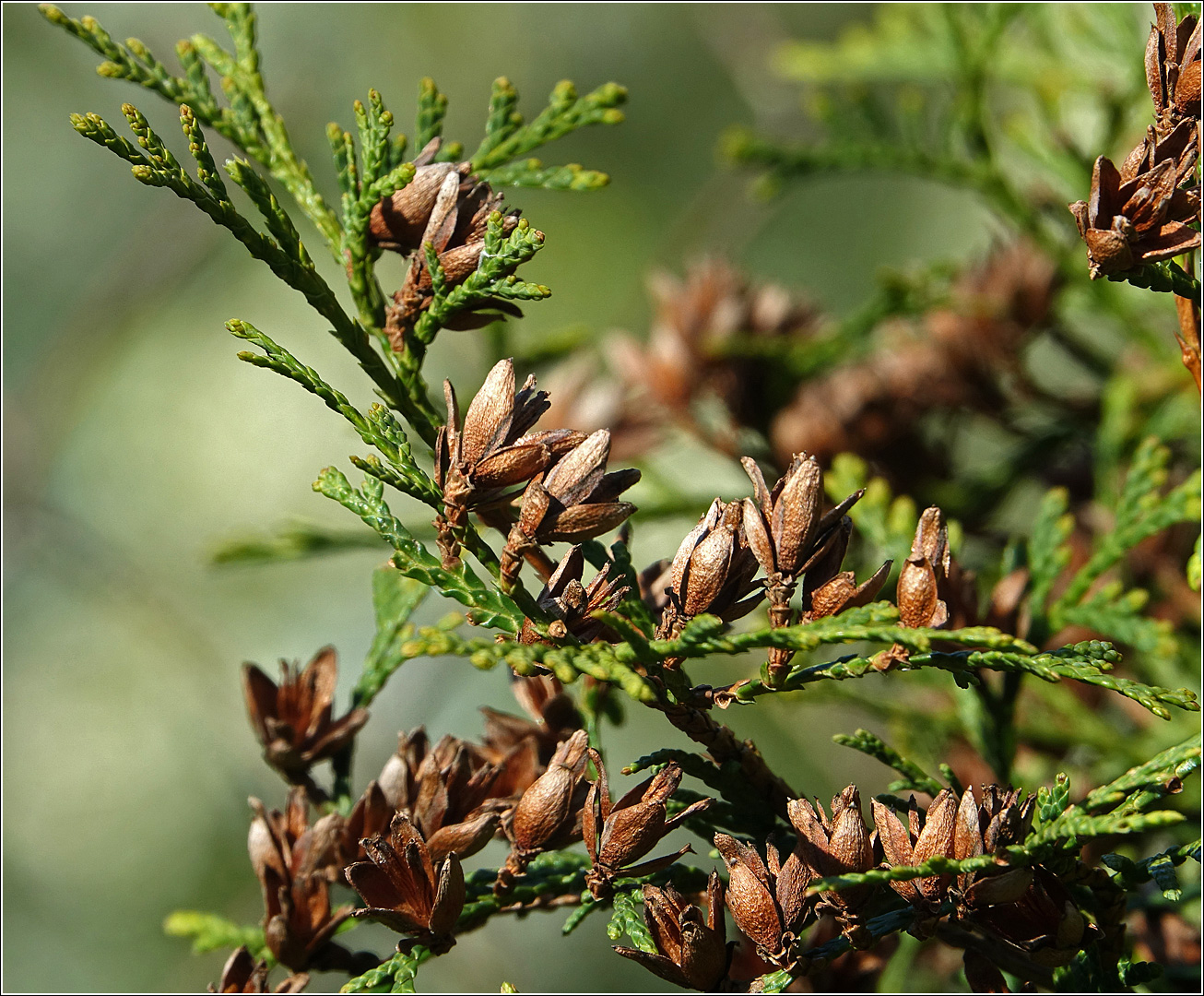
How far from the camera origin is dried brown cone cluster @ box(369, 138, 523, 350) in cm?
64

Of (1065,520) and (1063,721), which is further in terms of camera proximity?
(1063,721)

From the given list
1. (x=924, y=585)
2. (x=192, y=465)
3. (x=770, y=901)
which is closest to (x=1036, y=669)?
(x=924, y=585)

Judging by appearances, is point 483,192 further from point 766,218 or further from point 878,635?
point 766,218

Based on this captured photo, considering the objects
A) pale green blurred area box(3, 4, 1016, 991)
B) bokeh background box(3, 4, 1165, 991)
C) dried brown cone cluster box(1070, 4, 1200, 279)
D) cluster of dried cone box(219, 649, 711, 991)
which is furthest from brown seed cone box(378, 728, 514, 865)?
pale green blurred area box(3, 4, 1016, 991)

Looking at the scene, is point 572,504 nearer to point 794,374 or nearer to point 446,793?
point 446,793

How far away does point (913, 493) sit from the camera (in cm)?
134

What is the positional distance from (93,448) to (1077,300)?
250 centimetres

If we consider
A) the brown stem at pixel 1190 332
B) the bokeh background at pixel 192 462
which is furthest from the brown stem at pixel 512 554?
the bokeh background at pixel 192 462

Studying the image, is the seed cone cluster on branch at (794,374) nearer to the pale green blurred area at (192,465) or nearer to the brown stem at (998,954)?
the brown stem at (998,954)

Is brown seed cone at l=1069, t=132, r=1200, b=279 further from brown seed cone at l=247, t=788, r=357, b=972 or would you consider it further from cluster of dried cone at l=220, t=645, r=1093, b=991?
brown seed cone at l=247, t=788, r=357, b=972

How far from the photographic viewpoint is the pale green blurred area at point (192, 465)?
2.42m

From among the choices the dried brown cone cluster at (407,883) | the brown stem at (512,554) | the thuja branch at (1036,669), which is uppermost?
the brown stem at (512,554)

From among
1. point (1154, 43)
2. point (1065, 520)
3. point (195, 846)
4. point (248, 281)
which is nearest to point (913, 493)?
point (1065, 520)

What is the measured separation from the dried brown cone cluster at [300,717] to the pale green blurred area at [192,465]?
4.67 feet
